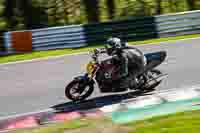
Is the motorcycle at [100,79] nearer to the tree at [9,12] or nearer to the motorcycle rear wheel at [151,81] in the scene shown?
the motorcycle rear wheel at [151,81]

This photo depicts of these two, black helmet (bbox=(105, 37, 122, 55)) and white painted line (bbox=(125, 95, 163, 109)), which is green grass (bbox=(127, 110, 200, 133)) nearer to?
white painted line (bbox=(125, 95, 163, 109))

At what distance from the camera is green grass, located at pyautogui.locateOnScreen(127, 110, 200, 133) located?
873 centimetres

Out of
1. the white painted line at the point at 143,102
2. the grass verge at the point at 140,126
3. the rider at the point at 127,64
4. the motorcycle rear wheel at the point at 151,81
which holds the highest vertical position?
the rider at the point at 127,64

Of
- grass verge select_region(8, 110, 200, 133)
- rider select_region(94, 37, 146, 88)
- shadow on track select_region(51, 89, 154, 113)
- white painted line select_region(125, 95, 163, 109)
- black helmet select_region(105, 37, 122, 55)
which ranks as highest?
black helmet select_region(105, 37, 122, 55)

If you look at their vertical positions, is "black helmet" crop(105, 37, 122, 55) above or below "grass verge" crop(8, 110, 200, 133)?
above

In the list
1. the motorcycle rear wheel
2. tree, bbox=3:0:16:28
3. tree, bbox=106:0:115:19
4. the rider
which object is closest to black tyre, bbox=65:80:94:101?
the rider

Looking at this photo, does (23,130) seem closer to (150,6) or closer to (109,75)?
(109,75)

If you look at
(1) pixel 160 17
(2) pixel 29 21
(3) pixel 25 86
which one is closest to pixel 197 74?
(3) pixel 25 86

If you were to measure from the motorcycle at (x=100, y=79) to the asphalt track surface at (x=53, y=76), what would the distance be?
0.55 m

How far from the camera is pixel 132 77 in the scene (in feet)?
39.7

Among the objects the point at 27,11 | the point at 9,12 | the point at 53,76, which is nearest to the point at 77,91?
the point at 53,76

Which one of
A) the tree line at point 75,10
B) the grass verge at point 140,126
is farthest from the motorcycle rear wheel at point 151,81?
the tree line at point 75,10

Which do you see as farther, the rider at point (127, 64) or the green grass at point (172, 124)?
the rider at point (127, 64)

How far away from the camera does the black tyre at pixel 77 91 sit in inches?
469
